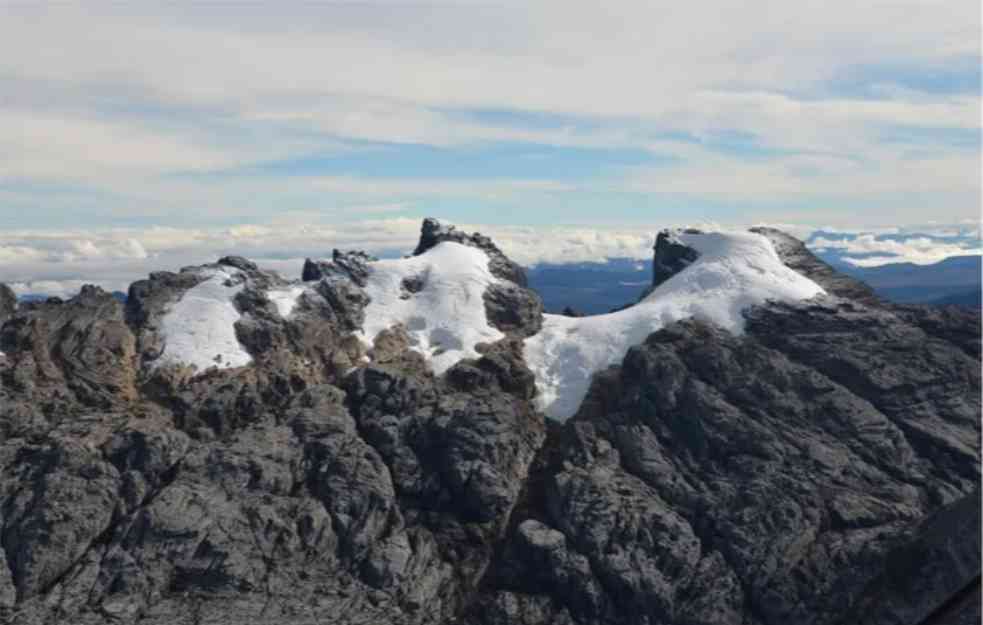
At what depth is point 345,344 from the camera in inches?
4889

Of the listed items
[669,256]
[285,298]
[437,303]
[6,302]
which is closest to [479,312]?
[437,303]

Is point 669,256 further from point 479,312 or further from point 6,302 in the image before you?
point 6,302

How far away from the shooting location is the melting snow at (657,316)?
123 m

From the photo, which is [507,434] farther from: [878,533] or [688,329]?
[878,533]

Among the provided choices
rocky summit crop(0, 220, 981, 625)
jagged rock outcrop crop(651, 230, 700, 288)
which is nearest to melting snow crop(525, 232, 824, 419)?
rocky summit crop(0, 220, 981, 625)

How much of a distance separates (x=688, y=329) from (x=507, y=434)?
1133 inches

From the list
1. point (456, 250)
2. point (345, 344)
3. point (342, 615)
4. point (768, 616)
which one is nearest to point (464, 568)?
point (342, 615)

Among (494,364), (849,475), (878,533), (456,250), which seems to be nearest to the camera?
(878,533)

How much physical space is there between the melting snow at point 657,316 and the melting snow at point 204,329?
116 feet

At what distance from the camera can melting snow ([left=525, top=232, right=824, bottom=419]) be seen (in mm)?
122750

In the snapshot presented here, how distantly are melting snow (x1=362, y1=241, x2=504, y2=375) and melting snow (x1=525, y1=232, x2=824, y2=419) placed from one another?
828 centimetres

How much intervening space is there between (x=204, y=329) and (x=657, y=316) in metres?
54.6

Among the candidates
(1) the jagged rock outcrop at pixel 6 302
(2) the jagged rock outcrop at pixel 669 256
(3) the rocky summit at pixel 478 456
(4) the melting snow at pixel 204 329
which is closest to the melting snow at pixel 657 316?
(3) the rocky summit at pixel 478 456

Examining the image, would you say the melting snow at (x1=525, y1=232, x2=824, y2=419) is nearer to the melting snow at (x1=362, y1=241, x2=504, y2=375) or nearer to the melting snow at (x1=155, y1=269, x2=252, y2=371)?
the melting snow at (x1=362, y1=241, x2=504, y2=375)
